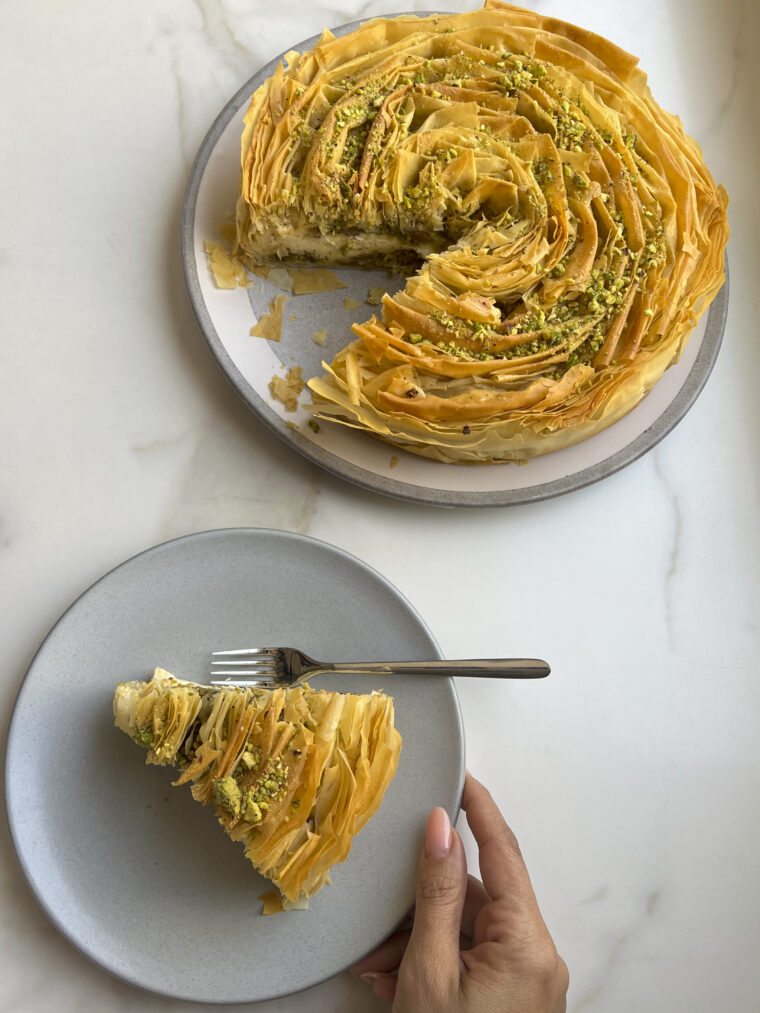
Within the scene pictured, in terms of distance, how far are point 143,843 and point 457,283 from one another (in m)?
1.04

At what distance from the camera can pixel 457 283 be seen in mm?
1597

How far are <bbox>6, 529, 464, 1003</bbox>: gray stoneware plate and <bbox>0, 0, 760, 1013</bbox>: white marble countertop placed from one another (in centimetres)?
13

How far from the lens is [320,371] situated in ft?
5.50

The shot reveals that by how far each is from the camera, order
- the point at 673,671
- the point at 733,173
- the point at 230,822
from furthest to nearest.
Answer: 1. the point at 733,173
2. the point at 673,671
3. the point at 230,822

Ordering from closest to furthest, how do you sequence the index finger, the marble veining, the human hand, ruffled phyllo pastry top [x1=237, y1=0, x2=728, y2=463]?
the human hand, the index finger, ruffled phyllo pastry top [x1=237, y1=0, x2=728, y2=463], the marble veining

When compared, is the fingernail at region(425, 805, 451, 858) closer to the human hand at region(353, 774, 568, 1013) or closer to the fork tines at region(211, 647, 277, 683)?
the human hand at region(353, 774, 568, 1013)

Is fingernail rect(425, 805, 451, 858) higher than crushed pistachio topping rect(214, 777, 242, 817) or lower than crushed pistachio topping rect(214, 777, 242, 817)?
lower

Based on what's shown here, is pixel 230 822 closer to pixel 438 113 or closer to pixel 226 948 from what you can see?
pixel 226 948

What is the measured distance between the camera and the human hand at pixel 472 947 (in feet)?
4.31

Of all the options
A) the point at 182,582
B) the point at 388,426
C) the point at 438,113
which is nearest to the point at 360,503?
the point at 388,426

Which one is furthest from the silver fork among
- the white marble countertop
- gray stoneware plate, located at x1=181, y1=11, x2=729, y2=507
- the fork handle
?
gray stoneware plate, located at x1=181, y1=11, x2=729, y2=507

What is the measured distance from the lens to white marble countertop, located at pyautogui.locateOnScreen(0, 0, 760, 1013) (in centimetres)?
156

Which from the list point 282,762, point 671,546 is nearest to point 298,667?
point 282,762

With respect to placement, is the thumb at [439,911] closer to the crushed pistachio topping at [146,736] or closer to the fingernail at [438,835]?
the fingernail at [438,835]
